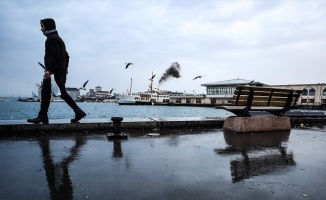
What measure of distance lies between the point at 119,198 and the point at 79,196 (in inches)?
14.5

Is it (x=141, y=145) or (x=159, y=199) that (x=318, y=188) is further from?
(x=141, y=145)

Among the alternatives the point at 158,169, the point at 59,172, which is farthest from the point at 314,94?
the point at 59,172

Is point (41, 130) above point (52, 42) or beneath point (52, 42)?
beneath

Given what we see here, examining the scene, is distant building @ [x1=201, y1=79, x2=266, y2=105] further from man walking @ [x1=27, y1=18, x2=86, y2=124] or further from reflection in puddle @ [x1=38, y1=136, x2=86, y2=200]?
reflection in puddle @ [x1=38, y1=136, x2=86, y2=200]

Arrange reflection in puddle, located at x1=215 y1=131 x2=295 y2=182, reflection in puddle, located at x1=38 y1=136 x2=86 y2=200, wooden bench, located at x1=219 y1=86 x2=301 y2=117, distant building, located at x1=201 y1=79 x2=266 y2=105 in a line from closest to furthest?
reflection in puddle, located at x1=38 y1=136 x2=86 y2=200 < reflection in puddle, located at x1=215 y1=131 x2=295 y2=182 < wooden bench, located at x1=219 y1=86 x2=301 y2=117 < distant building, located at x1=201 y1=79 x2=266 y2=105

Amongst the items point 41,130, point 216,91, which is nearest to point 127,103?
point 216,91

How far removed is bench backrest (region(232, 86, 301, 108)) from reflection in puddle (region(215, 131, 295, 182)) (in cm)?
126

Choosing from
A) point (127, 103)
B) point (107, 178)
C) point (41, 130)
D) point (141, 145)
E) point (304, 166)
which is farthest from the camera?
point (127, 103)

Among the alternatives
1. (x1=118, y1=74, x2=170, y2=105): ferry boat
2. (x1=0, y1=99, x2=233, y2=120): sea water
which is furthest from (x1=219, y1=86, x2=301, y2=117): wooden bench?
(x1=118, y1=74, x2=170, y2=105): ferry boat

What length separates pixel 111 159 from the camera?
3.44 meters

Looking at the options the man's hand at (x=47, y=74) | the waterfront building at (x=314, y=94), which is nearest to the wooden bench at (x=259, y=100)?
the man's hand at (x=47, y=74)

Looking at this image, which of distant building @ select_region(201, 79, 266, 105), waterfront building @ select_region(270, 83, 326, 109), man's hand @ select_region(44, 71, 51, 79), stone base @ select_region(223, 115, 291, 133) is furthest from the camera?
distant building @ select_region(201, 79, 266, 105)

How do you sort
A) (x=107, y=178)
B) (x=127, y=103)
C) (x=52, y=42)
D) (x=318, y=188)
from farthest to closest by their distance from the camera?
(x=127, y=103) < (x=52, y=42) < (x=107, y=178) < (x=318, y=188)

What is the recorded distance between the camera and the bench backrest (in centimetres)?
616
